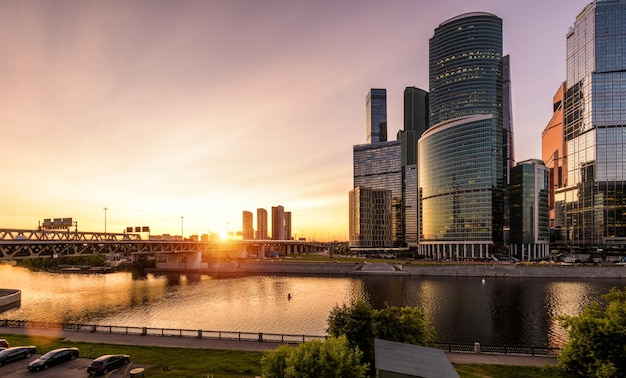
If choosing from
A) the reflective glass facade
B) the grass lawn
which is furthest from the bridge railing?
the reflective glass facade

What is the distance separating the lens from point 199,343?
36938 mm

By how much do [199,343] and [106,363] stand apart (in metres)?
9.96

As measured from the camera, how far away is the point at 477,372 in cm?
2789

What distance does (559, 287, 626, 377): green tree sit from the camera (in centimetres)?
2464

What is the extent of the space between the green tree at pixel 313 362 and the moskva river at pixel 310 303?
3232cm

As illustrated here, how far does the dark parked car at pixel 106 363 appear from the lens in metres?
28.1

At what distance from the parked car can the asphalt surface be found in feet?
1.56

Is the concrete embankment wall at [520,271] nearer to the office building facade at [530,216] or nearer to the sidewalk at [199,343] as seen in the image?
the office building facade at [530,216]

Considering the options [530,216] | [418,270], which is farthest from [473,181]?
[418,270]

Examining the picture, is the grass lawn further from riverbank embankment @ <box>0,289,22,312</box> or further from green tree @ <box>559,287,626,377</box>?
riverbank embankment @ <box>0,289,22,312</box>

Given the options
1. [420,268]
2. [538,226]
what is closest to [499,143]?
[538,226]

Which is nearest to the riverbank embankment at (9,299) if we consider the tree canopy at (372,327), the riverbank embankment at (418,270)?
the riverbank embankment at (418,270)

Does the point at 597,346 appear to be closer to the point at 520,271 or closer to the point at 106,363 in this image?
the point at 106,363

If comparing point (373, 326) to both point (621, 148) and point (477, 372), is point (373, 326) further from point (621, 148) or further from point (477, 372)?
point (621, 148)
